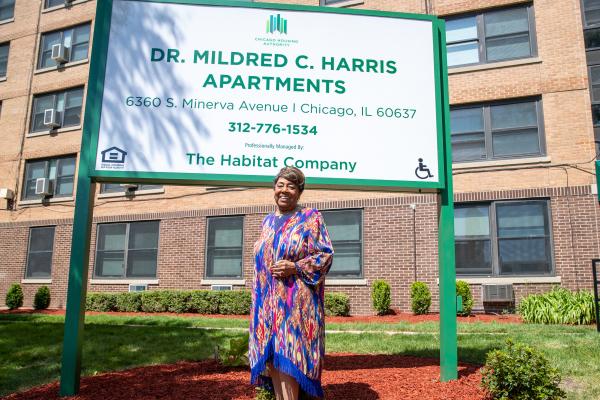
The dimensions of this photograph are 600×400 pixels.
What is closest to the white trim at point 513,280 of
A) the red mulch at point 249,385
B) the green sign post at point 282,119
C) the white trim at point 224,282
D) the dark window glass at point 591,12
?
the white trim at point 224,282

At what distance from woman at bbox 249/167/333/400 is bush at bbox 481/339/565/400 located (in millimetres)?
1599

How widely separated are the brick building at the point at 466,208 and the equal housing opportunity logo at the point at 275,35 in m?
9.84

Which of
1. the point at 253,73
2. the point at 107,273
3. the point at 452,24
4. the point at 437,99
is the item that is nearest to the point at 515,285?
the point at 452,24

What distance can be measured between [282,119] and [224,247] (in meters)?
11.9

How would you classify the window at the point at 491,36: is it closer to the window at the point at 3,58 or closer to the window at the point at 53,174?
the window at the point at 53,174

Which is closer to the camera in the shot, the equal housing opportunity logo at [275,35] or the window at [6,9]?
the equal housing opportunity logo at [275,35]

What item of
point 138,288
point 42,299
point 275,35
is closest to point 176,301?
point 138,288

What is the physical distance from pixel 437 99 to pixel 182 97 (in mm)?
2802

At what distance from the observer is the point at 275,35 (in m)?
5.41

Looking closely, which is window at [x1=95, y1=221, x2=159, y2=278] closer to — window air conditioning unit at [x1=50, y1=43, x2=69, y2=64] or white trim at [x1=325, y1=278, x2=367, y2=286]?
white trim at [x1=325, y1=278, x2=367, y2=286]

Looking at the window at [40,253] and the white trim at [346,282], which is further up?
the window at [40,253]

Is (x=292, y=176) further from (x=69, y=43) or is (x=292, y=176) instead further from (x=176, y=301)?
(x=69, y=43)

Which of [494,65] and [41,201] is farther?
[41,201]

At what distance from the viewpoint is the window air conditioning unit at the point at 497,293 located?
13.1 meters
